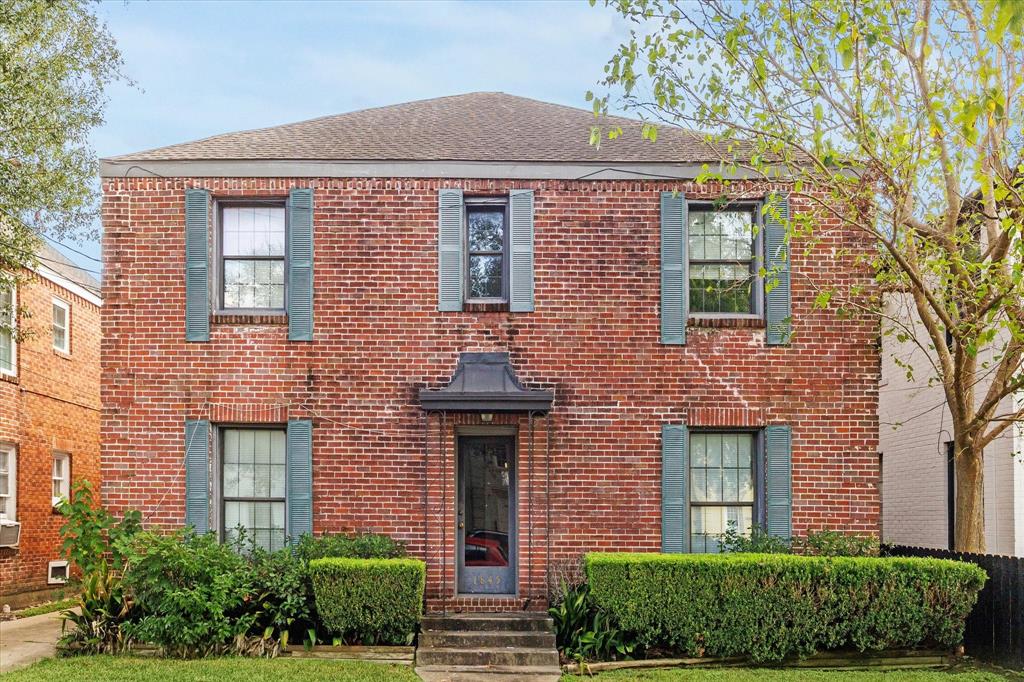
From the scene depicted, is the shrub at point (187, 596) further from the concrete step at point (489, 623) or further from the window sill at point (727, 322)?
the window sill at point (727, 322)

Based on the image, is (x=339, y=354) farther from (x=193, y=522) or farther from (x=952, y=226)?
(x=952, y=226)

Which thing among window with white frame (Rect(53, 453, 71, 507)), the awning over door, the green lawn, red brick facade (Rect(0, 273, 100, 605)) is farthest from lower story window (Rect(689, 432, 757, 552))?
window with white frame (Rect(53, 453, 71, 507))

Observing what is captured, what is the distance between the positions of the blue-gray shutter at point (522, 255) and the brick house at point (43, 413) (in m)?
7.79

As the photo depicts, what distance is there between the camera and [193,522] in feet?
39.5

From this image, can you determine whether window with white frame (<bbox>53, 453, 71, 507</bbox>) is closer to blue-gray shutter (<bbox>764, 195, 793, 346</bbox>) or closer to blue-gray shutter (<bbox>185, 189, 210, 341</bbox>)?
blue-gray shutter (<bbox>185, 189, 210, 341</bbox>)

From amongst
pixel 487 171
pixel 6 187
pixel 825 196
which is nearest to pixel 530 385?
pixel 487 171

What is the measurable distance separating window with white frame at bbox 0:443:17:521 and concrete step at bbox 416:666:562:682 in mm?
9500

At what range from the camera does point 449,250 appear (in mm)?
12383

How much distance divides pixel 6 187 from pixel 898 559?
12.8 meters

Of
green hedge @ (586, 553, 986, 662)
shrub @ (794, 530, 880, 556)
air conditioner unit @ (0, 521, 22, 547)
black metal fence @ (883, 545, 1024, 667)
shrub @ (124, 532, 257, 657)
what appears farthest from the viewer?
air conditioner unit @ (0, 521, 22, 547)

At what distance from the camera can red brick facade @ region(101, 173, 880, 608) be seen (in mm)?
12180

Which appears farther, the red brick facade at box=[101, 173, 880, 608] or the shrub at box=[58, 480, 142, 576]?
the red brick facade at box=[101, 173, 880, 608]

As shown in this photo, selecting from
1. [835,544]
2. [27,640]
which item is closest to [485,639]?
[835,544]

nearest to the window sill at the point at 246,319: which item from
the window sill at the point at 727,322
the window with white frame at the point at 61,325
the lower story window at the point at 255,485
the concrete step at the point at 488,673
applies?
Result: the lower story window at the point at 255,485
